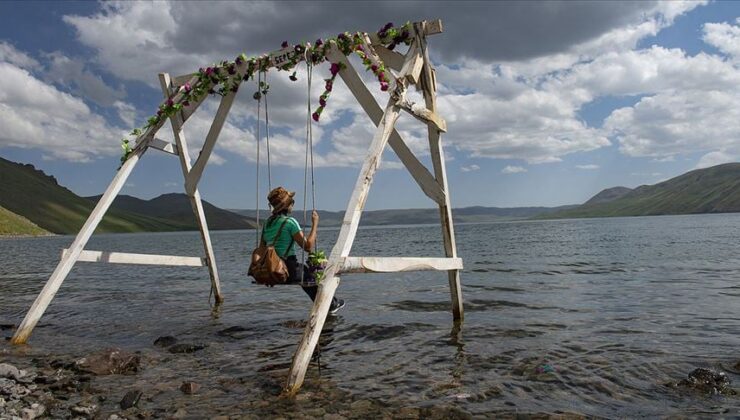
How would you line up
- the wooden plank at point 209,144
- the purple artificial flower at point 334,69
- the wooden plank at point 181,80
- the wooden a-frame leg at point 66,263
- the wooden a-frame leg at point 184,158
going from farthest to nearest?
the wooden a-frame leg at point 184,158
the wooden plank at point 181,80
the wooden plank at point 209,144
the wooden a-frame leg at point 66,263
the purple artificial flower at point 334,69

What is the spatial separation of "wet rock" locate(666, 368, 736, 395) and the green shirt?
647 cm

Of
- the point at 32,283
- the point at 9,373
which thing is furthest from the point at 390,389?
the point at 32,283

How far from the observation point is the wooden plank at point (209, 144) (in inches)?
458

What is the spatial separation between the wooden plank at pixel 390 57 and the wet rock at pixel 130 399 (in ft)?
22.8

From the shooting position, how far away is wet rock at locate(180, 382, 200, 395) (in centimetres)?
659

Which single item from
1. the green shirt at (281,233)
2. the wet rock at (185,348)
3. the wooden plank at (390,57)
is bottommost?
the wet rock at (185,348)

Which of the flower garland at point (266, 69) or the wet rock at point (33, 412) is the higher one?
the flower garland at point (266, 69)

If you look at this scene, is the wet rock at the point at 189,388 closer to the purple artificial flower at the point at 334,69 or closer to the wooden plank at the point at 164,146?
the purple artificial flower at the point at 334,69

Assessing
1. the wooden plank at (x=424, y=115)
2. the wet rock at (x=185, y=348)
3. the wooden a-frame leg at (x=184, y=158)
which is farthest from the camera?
the wooden a-frame leg at (x=184, y=158)

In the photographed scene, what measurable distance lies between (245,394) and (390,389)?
6.33 ft

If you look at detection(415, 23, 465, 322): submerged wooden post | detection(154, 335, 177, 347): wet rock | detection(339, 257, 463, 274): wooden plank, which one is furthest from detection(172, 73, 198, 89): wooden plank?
detection(339, 257, 463, 274): wooden plank

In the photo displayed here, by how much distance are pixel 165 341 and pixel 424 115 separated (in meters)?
6.76

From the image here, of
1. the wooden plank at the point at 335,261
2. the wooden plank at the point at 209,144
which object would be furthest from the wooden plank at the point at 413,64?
the wooden plank at the point at 209,144

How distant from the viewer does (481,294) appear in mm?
16766
